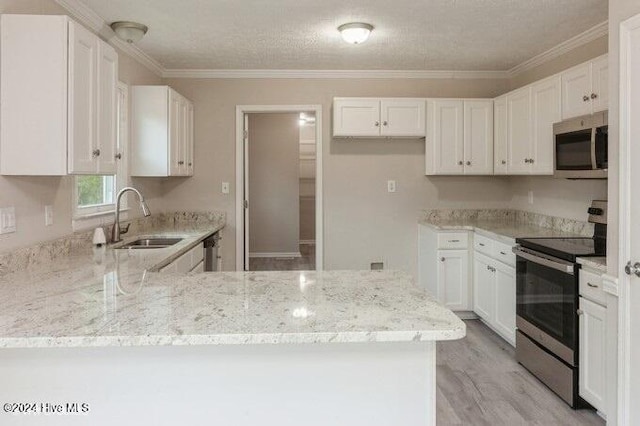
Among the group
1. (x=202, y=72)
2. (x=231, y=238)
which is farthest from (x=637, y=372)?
(x=202, y=72)

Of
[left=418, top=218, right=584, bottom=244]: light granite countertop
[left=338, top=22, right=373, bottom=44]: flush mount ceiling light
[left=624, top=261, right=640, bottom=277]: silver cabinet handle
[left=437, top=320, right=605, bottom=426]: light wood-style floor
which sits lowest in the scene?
[left=437, top=320, right=605, bottom=426]: light wood-style floor

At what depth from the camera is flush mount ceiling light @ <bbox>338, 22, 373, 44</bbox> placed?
341 centimetres

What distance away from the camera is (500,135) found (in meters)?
4.50

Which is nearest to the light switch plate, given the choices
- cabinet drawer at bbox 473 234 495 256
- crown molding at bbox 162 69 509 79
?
crown molding at bbox 162 69 509 79

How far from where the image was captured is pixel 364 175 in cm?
497

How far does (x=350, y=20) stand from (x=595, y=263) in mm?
2114

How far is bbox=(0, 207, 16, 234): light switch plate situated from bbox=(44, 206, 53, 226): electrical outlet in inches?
11.9

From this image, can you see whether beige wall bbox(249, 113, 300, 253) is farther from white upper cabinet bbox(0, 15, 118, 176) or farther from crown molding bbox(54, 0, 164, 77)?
white upper cabinet bbox(0, 15, 118, 176)

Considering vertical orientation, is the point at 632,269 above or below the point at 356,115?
below

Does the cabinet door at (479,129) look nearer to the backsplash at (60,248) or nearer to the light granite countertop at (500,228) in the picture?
the light granite countertop at (500,228)

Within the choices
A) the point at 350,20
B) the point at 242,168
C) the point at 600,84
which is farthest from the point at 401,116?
the point at 600,84

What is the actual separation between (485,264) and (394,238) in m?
1.12

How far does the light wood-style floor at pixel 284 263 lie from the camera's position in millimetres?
7176

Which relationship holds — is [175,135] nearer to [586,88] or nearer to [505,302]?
[505,302]
